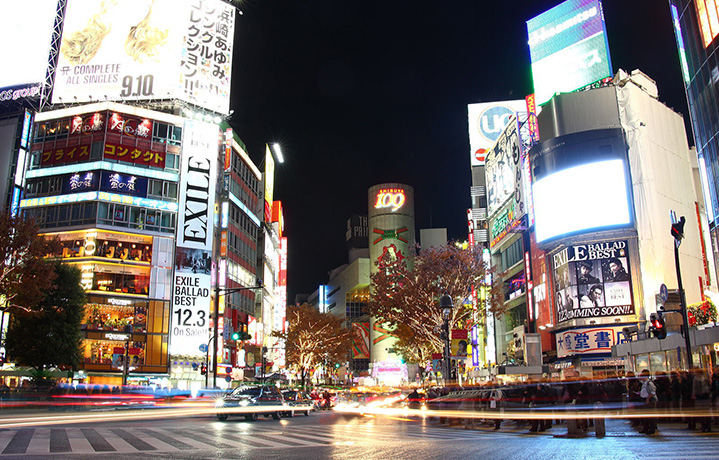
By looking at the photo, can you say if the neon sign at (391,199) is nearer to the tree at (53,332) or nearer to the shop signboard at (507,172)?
the shop signboard at (507,172)

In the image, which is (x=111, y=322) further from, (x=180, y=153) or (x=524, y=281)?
(x=524, y=281)

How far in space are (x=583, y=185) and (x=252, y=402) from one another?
34903mm

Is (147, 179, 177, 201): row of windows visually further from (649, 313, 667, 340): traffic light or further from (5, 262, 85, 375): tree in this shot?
(649, 313, 667, 340): traffic light

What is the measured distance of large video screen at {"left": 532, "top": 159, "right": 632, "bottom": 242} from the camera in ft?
159

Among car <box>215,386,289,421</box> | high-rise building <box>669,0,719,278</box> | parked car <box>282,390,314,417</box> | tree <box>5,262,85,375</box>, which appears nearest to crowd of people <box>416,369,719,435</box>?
parked car <box>282,390,314,417</box>

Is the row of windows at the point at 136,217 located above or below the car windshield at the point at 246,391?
above

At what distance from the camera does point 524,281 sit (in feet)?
204

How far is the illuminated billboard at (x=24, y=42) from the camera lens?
6488 cm

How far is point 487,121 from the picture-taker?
90.1 m

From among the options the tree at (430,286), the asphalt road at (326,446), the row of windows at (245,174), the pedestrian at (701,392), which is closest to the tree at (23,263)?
the asphalt road at (326,446)

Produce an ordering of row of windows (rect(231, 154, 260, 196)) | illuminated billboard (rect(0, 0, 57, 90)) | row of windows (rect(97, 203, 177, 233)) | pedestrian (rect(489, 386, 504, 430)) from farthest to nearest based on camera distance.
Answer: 1. row of windows (rect(231, 154, 260, 196))
2. illuminated billboard (rect(0, 0, 57, 90))
3. row of windows (rect(97, 203, 177, 233))
4. pedestrian (rect(489, 386, 504, 430))

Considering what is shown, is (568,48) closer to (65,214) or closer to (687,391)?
(687,391)

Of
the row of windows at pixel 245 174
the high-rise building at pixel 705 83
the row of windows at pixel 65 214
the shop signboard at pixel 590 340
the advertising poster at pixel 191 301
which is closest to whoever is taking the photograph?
the high-rise building at pixel 705 83

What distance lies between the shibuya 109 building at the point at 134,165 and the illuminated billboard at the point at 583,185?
33447 mm
